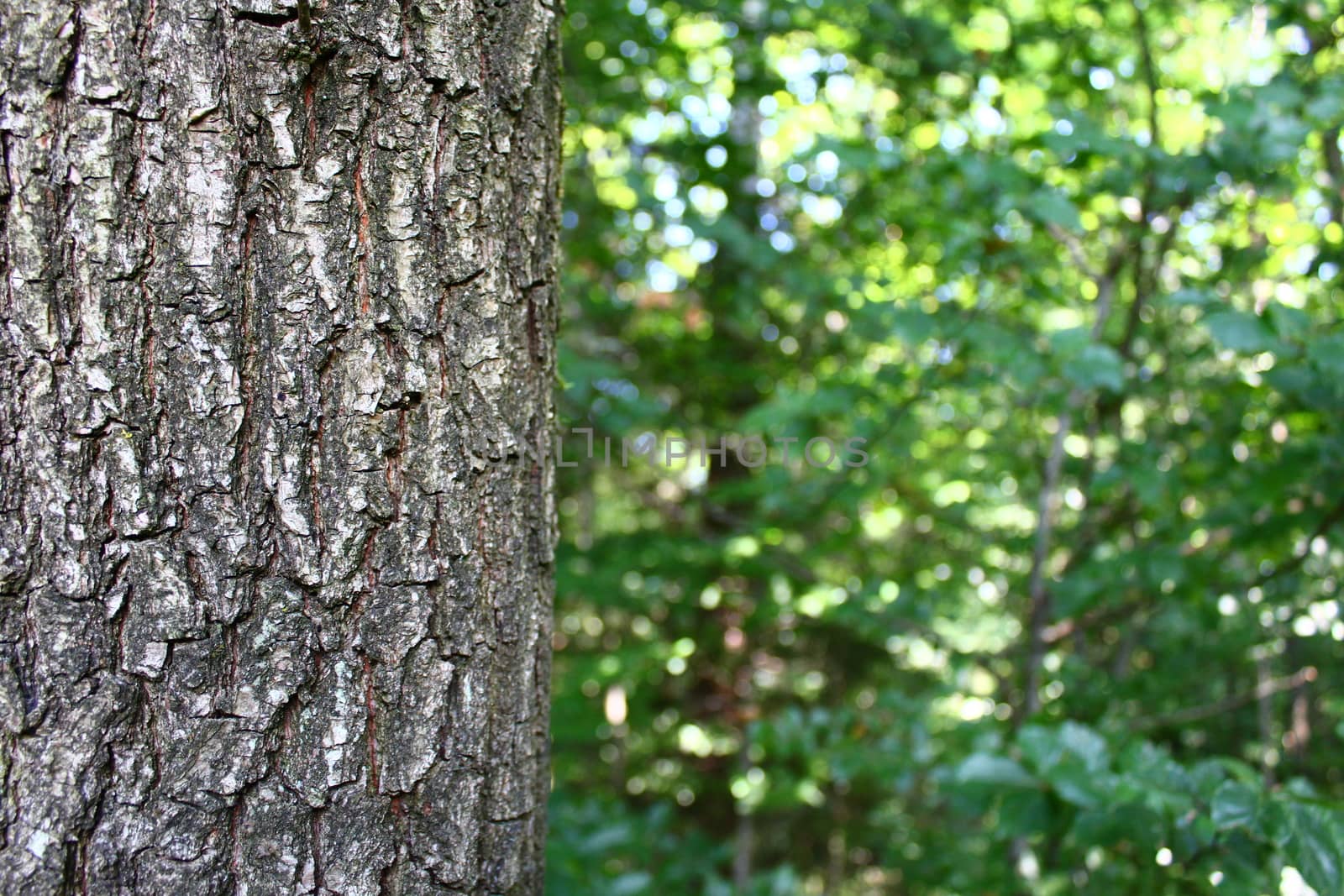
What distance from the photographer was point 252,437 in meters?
0.74

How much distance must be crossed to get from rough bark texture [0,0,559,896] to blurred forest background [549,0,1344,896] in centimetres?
70

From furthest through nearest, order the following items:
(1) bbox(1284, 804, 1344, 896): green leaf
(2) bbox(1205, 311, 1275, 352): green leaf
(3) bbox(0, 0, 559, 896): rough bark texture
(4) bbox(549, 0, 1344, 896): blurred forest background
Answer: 1. (4) bbox(549, 0, 1344, 896): blurred forest background
2. (2) bbox(1205, 311, 1275, 352): green leaf
3. (1) bbox(1284, 804, 1344, 896): green leaf
4. (3) bbox(0, 0, 559, 896): rough bark texture

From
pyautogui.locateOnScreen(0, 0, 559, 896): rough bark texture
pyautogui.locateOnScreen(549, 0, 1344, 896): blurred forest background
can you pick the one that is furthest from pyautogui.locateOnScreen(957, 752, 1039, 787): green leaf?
pyautogui.locateOnScreen(0, 0, 559, 896): rough bark texture

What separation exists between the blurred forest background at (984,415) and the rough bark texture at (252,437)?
27.4 inches

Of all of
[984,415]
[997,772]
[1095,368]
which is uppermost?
[1095,368]

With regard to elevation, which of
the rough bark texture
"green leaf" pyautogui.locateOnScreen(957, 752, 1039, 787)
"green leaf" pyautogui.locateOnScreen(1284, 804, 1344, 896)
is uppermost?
the rough bark texture

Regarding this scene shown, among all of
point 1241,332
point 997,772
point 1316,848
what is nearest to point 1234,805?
point 1316,848

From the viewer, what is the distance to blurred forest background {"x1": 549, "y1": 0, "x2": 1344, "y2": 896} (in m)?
1.78

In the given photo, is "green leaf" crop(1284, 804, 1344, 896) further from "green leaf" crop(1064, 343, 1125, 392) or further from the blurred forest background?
"green leaf" crop(1064, 343, 1125, 392)

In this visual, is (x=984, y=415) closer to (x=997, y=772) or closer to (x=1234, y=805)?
(x=997, y=772)

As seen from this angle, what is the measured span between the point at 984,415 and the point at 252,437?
2985 mm

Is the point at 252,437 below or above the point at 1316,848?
above

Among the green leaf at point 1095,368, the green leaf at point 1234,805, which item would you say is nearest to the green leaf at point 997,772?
the green leaf at point 1234,805

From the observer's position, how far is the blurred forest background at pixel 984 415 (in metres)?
1.78
